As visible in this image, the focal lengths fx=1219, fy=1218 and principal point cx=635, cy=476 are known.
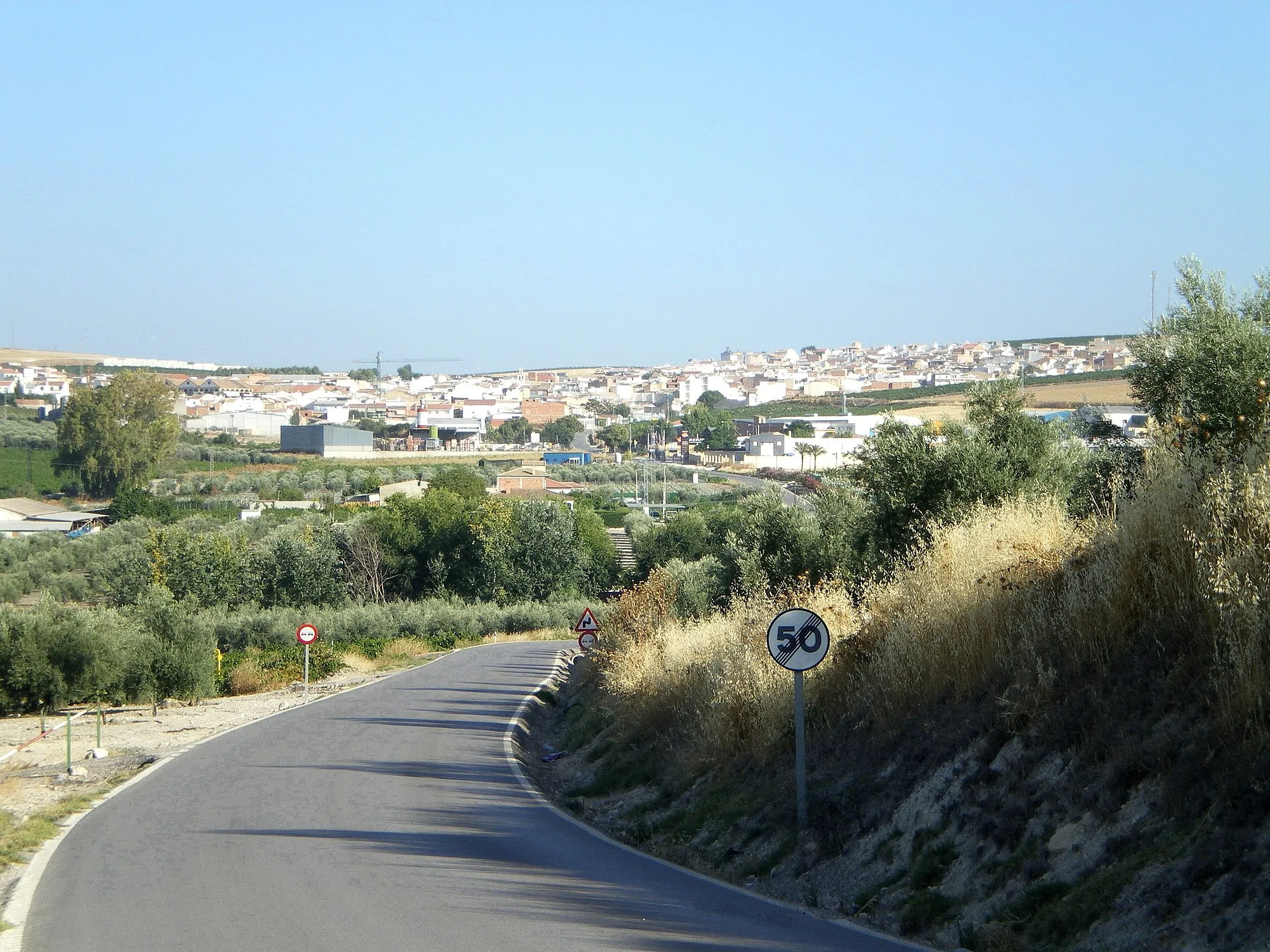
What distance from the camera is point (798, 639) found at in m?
11.4

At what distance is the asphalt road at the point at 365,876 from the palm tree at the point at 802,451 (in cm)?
5670

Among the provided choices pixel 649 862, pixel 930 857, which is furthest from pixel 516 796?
pixel 930 857

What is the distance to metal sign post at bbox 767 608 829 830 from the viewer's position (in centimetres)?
1121

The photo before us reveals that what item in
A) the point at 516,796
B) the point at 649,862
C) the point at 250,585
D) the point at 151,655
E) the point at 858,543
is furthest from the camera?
the point at 250,585

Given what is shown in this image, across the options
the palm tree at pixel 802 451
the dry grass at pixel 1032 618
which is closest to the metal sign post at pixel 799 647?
the dry grass at pixel 1032 618

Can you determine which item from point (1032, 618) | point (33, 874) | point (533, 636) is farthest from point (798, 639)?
point (533, 636)

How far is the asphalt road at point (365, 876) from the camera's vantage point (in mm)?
8625

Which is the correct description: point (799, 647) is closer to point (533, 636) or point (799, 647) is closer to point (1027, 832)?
point (1027, 832)

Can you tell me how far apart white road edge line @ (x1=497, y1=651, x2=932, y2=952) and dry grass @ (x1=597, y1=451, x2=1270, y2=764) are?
178 cm

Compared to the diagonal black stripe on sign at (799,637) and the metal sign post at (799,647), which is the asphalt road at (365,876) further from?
the diagonal black stripe on sign at (799,637)

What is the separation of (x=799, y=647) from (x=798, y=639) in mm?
75

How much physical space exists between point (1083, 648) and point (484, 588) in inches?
2539

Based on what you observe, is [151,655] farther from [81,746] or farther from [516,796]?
[516,796]

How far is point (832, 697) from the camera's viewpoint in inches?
515
